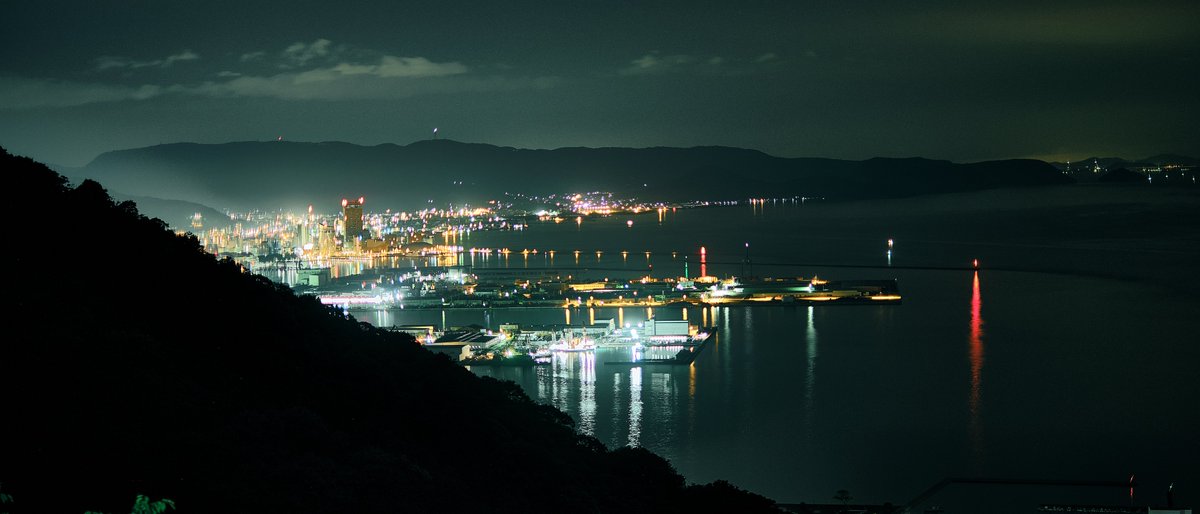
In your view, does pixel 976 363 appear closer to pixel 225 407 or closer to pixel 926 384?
pixel 926 384

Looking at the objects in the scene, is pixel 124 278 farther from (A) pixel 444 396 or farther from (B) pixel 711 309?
(B) pixel 711 309

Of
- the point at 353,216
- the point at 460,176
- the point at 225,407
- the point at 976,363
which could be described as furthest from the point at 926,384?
the point at 460,176

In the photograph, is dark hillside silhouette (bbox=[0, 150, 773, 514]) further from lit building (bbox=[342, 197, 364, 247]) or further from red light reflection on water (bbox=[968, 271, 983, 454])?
lit building (bbox=[342, 197, 364, 247])

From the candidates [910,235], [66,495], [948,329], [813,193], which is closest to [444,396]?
[66,495]

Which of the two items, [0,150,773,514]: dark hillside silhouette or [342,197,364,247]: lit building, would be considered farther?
[342,197,364,247]: lit building

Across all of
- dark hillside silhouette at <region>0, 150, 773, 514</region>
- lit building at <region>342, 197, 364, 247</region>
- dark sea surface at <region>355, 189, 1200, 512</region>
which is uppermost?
lit building at <region>342, 197, 364, 247</region>

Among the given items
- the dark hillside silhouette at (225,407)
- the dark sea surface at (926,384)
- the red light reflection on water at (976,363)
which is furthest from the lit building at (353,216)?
the dark hillside silhouette at (225,407)

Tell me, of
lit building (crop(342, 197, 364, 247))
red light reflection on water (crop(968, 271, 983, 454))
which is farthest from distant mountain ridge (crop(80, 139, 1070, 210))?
red light reflection on water (crop(968, 271, 983, 454))

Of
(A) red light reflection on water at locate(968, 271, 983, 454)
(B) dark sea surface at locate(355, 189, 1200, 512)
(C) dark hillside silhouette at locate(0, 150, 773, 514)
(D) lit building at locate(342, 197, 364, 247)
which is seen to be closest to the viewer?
(C) dark hillside silhouette at locate(0, 150, 773, 514)

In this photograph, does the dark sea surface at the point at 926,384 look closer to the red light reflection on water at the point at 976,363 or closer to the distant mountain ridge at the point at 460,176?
the red light reflection on water at the point at 976,363
